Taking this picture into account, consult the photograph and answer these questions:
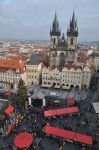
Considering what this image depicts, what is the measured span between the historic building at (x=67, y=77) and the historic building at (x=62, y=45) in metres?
7.45

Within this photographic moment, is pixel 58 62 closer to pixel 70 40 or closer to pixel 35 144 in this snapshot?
pixel 70 40

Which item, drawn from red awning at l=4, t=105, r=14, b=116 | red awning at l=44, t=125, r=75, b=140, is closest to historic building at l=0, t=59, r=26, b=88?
red awning at l=4, t=105, r=14, b=116

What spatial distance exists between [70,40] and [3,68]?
92.7ft

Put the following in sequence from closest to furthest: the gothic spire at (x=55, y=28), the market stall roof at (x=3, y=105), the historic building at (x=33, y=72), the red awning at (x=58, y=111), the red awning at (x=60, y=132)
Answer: the red awning at (x=60, y=132)
the red awning at (x=58, y=111)
the market stall roof at (x=3, y=105)
the historic building at (x=33, y=72)
the gothic spire at (x=55, y=28)

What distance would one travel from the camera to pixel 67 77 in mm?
72750

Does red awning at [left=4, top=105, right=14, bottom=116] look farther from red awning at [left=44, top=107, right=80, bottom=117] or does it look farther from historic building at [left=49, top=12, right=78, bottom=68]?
historic building at [left=49, top=12, right=78, bottom=68]

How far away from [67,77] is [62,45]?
14.5 meters

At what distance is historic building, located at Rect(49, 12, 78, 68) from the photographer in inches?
3041

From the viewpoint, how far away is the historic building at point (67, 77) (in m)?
71.7

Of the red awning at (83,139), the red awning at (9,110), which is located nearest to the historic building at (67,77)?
the red awning at (9,110)

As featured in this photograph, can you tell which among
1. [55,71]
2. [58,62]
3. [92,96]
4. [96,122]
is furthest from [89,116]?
[58,62]

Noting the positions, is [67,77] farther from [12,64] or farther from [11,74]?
[12,64]

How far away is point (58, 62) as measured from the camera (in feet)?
266

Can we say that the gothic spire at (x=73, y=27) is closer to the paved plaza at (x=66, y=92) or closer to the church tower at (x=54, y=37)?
the church tower at (x=54, y=37)
